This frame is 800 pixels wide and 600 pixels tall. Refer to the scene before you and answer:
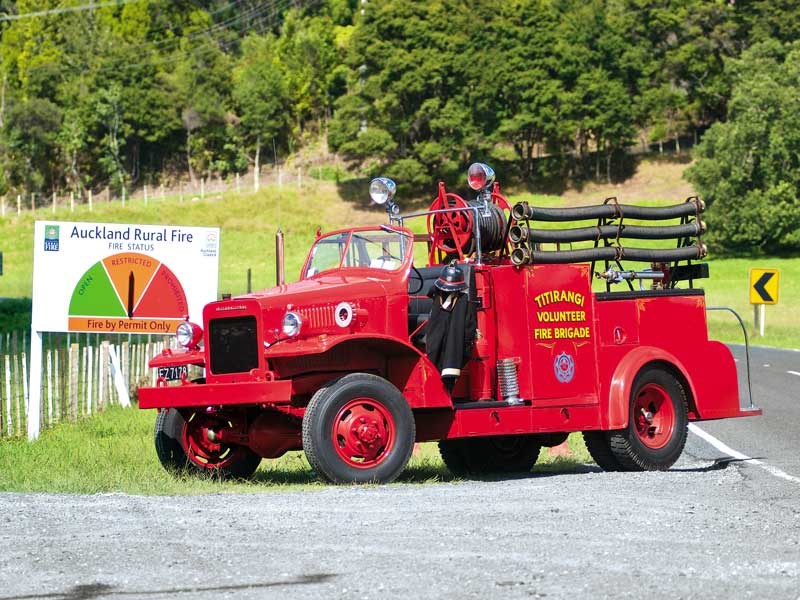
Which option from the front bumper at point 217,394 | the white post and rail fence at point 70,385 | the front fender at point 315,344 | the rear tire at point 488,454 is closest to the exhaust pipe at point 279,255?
the front fender at point 315,344

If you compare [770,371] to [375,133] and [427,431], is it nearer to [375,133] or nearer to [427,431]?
[427,431]

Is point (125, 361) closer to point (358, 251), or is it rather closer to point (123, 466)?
point (123, 466)

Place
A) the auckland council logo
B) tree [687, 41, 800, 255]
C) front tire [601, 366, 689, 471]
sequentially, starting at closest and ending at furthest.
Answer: front tire [601, 366, 689, 471] < the auckland council logo < tree [687, 41, 800, 255]

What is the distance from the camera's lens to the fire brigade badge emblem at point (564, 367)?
43.8ft

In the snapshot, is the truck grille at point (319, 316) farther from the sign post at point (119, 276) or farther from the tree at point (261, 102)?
the tree at point (261, 102)

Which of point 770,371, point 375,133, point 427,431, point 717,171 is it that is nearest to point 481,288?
point 427,431

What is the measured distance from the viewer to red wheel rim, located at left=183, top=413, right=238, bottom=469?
13477mm

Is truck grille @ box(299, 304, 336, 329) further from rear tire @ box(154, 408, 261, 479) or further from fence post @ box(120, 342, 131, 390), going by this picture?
fence post @ box(120, 342, 131, 390)

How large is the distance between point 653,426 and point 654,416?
10 centimetres

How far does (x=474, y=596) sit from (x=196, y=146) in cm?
11208

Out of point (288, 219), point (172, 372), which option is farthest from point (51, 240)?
point (288, 219)

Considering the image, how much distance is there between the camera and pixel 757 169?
85.3 metres

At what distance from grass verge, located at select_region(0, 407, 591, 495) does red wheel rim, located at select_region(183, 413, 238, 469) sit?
1.03 feet

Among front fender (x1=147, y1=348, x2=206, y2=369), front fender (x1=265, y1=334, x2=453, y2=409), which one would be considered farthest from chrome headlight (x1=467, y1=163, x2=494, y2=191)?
front fender (x1=147, y1=348, x2=206, y2=369)
